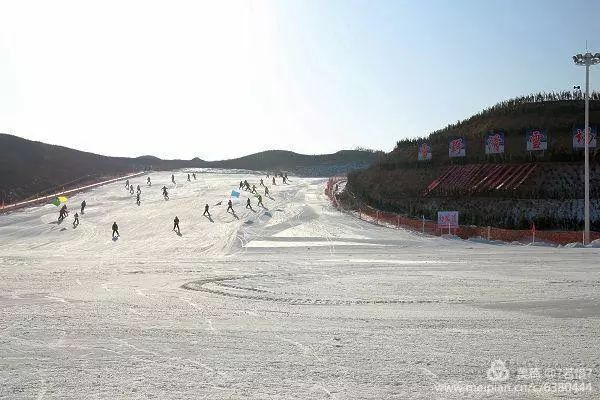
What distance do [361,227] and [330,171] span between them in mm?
104035

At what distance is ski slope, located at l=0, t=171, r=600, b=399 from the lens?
567 cm

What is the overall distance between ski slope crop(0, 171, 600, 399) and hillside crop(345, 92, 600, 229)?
2551 centimetres

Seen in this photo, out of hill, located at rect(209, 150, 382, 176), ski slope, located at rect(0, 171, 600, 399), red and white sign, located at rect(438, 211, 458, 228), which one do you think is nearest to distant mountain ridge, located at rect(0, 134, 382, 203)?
hill, located at rect(209, 150, 382, 176)

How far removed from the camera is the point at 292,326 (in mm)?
8117

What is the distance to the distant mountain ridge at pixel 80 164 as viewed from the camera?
4434 inches

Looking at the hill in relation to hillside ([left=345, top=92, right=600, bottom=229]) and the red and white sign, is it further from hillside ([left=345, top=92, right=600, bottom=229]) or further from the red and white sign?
the red and white sign

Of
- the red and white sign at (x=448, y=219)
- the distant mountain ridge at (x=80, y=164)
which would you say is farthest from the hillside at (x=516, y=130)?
the distant mountain ridge at (x=80, y=164)

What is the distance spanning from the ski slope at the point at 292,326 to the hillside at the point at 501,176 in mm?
25513

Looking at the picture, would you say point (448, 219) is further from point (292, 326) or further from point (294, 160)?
point (294, 160)

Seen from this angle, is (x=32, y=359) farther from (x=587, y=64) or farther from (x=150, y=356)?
(x=587, y=64)

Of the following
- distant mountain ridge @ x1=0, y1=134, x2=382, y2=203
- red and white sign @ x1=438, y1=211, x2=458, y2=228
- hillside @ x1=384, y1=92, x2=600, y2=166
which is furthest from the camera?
distant mountain ridge @ x1=0, y1=134, x2=382, y2=203

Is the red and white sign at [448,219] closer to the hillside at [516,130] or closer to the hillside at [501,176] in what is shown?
the hillside at [501,176]

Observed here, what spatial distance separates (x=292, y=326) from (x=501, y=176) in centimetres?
4426

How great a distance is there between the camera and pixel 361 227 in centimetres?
3881
